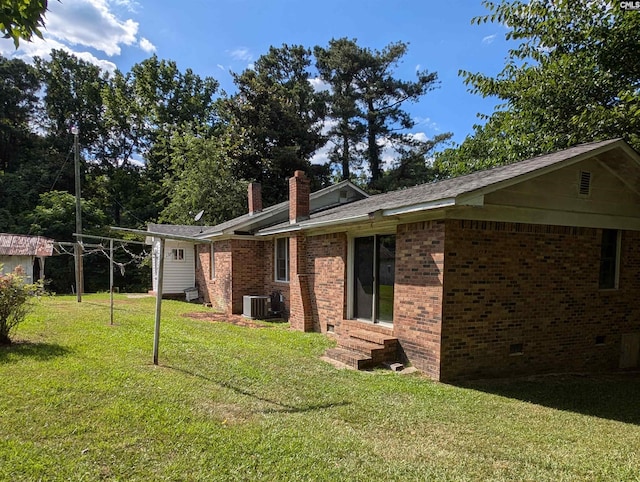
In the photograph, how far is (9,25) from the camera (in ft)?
8.46

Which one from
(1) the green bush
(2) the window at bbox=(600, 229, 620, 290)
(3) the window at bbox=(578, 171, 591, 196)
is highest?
(3) the window at bbox=(578, 171, 591, 196)

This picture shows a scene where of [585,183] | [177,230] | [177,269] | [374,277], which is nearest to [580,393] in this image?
[585,183]

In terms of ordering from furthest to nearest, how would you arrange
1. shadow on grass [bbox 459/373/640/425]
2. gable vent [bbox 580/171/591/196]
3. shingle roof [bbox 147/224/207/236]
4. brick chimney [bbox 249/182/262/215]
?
shingle roof [bbox 147/224/207/236] < brick chimney [bbox 249/182/262/215] < gable vent [bbox 580/171/591/196] < shadow on grass [bbox 459/373/640/425]

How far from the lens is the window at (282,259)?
12.4 meters

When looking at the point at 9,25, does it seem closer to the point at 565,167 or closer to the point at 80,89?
the point at 565,167

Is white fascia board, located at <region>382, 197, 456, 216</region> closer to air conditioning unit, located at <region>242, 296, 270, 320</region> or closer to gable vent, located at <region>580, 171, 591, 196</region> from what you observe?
gable vent, located at <region>580, 171, 591, 196</region>

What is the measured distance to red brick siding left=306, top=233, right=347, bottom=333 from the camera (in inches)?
363

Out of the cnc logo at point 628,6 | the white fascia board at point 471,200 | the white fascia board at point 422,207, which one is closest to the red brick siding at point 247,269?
the white fascia board at point 422,207

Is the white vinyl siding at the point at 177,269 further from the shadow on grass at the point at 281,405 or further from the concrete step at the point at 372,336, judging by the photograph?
the shadow on grass at the point at 281,405

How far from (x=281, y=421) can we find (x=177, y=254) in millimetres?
15790

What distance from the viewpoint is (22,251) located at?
19734 mm

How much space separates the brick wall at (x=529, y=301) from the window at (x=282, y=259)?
695 cm

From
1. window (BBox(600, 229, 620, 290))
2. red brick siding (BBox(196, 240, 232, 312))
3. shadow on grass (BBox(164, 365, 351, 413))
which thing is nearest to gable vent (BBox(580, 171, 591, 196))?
window (BBox(600, 229, 620, 290))

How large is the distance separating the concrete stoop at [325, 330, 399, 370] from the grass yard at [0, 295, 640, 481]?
38 centimetres
